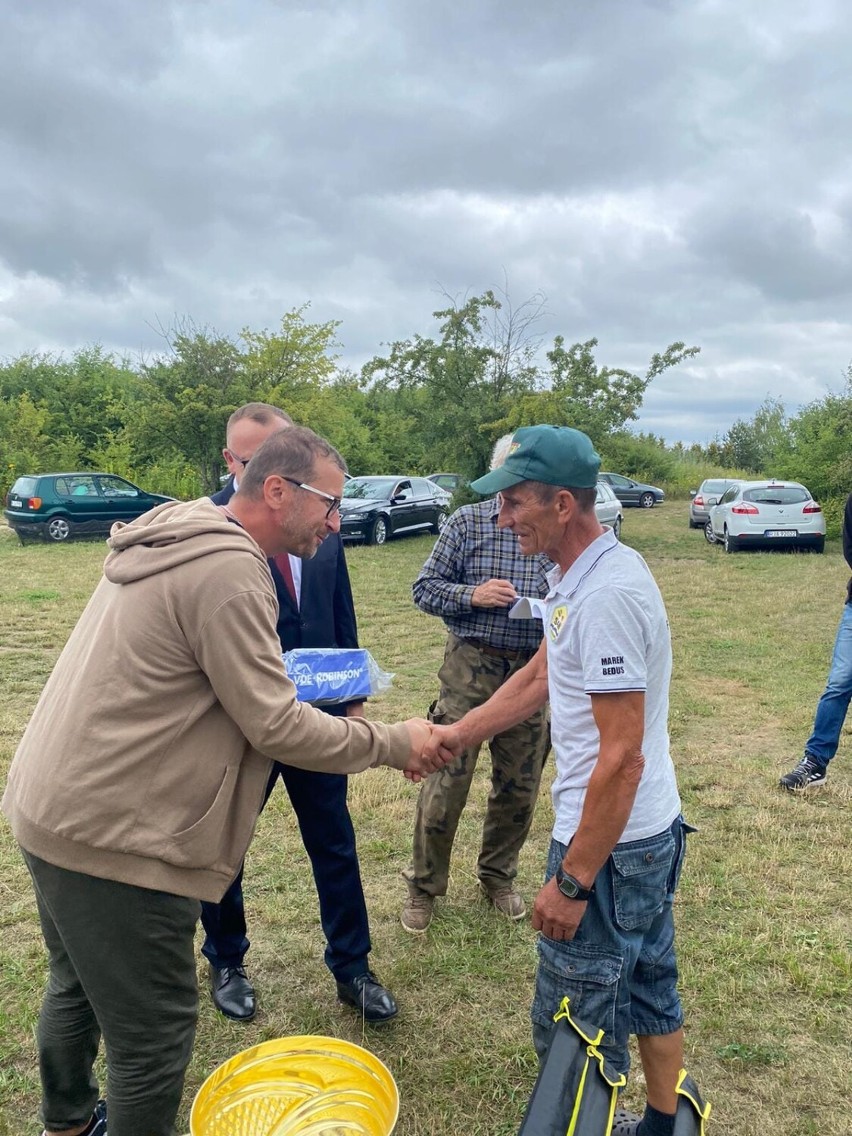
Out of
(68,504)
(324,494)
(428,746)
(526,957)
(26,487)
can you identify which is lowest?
(526,957)

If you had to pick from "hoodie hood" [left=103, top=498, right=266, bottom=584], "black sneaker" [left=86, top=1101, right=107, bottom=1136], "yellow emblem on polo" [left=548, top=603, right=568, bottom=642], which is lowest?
"black sneaker" [left=86, top=1101, right=107, bottom=1136]

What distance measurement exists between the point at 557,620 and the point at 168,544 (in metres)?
0.99

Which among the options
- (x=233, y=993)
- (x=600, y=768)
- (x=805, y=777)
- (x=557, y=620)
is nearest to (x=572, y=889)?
Answer: (x=600, y=768)

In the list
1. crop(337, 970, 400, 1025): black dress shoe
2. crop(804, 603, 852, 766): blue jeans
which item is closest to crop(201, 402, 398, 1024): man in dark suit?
crop(337, 970, 400, 1025): black dress shoe

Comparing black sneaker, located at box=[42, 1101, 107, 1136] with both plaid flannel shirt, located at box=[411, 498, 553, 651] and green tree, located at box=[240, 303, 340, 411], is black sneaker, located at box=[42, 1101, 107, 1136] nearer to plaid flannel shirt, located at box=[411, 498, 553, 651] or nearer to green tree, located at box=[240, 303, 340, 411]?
plaid flannel shirt, located at box=[411, 498, 553, 651]

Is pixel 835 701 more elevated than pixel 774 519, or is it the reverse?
pixel 774 519

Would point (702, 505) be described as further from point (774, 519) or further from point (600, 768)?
point (600, 768)

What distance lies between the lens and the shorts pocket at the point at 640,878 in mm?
2176

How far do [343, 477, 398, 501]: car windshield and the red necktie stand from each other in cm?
1706

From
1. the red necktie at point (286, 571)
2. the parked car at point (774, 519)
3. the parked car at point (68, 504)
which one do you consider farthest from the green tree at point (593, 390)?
the red necktie at point (286, 571)

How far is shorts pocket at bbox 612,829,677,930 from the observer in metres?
2.18

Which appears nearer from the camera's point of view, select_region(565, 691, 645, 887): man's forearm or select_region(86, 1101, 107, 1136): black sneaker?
select_region(565, 691, 645, 887): man's forearm

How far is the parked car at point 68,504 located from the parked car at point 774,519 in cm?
1318

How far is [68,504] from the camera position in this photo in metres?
19.3
